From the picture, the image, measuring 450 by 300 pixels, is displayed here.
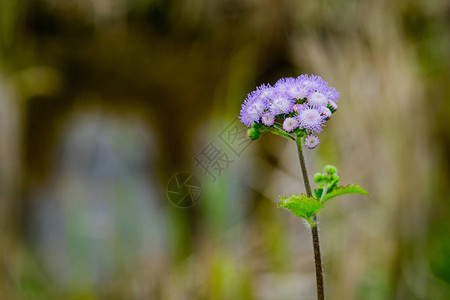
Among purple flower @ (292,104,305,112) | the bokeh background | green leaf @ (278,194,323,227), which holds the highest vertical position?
the bokeh background

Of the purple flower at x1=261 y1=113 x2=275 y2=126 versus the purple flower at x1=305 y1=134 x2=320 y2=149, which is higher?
the purple flower at x1=261 y1=113 x2=275 y2=126

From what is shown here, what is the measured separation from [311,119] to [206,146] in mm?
889

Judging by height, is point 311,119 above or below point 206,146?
below

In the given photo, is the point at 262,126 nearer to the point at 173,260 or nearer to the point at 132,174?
the point at 173,260

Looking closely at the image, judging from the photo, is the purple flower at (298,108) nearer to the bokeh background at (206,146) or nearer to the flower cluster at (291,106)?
the flower cluster at (291,106)

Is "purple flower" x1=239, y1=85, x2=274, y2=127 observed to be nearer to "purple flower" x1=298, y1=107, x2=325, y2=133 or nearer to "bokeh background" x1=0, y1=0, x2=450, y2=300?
"purple flower" x1=298, y1=107, x2=325, y2=133

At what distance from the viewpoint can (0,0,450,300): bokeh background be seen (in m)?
1.48

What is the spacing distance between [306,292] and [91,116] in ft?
3.50

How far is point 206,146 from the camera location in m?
1.22

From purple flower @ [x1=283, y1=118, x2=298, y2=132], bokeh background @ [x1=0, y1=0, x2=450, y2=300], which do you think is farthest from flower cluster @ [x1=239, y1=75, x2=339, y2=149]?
bokeh background @ [x1=0, y1=0, x2=450, y2=300]

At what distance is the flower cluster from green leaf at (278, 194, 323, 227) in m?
0.04

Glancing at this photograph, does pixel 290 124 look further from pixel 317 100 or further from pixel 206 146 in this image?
pixel 206 146

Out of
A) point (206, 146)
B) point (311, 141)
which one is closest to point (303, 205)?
point (311, 141)

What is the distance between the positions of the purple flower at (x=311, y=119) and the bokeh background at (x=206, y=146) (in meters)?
0.85
